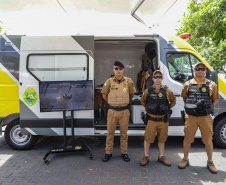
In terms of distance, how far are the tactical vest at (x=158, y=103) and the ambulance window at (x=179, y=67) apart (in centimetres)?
98

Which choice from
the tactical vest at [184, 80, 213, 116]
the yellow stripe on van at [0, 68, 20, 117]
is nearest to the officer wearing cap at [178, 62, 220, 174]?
the tactical vest at [184, 80, 213, 116]

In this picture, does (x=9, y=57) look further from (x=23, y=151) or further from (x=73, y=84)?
(x=23, y=151)

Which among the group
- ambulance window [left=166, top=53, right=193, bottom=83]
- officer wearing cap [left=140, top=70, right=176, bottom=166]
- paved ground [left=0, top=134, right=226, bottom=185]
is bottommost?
paved ground [left=0, top=134, right=226, bottom=185]

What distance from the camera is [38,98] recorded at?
443 centimetres

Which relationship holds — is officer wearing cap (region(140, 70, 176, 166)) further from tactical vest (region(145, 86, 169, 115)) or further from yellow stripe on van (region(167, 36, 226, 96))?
yellow stripe on van (region(167, 36, 226, 96))

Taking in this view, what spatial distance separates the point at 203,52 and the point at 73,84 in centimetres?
1243

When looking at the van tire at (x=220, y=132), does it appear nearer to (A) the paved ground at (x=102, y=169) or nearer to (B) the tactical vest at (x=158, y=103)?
(A) the paved ground at (x=102, y=169)

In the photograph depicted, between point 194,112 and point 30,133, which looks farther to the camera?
point 30,133

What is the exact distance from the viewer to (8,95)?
4.53 m

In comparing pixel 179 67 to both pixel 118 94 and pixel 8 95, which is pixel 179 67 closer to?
pixel 118 94

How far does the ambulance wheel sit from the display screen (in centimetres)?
96

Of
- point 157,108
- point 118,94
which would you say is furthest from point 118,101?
point 157,108

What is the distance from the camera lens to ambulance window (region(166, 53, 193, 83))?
4594 mm

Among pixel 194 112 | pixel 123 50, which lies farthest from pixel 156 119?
pixel 123 50
